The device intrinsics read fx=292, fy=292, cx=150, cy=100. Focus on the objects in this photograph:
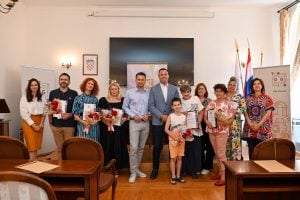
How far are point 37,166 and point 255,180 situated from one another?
1.74m

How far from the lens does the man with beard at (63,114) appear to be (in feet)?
13.5

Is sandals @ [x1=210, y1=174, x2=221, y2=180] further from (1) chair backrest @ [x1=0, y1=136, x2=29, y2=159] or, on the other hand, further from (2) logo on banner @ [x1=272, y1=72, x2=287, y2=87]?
(1) chair backrest @ [x1=0, y1=136, x2=29, y2=159]

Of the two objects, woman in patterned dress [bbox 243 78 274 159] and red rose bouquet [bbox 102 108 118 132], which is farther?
red rose bouquet [bbox 102 108 118 132]

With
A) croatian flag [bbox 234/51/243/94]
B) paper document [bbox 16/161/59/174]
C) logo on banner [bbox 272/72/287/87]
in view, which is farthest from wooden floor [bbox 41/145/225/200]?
croatian flag [bbox 234/51/243/94]

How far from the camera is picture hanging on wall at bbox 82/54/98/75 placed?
668 centimetres

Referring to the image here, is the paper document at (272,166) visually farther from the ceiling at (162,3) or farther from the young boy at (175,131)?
the ceiling at (162,3)

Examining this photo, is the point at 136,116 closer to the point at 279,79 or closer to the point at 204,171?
the point at 204,171

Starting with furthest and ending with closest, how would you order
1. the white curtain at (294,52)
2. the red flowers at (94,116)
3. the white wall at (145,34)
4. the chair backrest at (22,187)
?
the white wall at (145,34), the white curtain at (294,52), the red flowers at (94,116), the chair backrest at (22,187)

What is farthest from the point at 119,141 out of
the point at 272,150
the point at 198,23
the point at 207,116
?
the point at 198,23

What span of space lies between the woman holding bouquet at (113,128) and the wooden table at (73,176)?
5.53ft

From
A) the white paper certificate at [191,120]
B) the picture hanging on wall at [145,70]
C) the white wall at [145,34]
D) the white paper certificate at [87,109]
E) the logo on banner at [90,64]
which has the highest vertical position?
the white wall at [145,34]

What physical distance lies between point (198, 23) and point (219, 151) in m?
3.59

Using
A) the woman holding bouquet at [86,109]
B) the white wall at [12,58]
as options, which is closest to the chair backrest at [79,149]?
the woman holding bouquet at [86,109]

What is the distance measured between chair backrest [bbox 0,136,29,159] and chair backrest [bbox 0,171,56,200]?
1.34 meters
